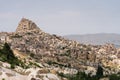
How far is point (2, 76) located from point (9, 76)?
3.71 ft

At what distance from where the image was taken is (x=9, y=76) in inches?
2105

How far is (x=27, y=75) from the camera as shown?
57.8 meters

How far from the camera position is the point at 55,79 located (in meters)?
56.8

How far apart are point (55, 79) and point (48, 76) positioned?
1.32 m

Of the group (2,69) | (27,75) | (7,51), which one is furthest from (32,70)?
(7,51)

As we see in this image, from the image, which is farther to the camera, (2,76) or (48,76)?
(48,76)

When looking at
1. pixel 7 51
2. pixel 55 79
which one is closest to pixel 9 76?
pixel 55 79

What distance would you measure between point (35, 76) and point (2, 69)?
18.4ft

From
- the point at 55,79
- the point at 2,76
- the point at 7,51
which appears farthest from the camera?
the point at 7,51

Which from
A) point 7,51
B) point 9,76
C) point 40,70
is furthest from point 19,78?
point 7,51

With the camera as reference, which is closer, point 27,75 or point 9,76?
point 9,76

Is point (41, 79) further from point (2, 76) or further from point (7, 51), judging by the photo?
point (7, 51)

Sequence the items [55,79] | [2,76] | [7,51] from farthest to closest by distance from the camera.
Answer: [7,51]
[55,79]
[2,76]

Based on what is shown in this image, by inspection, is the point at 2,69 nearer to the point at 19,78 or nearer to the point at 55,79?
the point at 19,78
